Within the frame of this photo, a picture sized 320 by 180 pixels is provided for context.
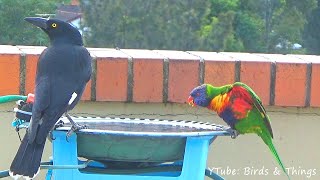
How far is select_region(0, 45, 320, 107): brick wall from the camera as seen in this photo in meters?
2.45

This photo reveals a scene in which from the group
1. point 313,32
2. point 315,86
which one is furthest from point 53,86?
point 313,32

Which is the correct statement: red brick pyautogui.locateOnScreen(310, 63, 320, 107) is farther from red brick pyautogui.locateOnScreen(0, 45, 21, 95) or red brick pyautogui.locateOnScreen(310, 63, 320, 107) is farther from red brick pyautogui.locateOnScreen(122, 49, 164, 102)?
red brick pyautogui.locateOnScreen(0, 45, 21, 95)

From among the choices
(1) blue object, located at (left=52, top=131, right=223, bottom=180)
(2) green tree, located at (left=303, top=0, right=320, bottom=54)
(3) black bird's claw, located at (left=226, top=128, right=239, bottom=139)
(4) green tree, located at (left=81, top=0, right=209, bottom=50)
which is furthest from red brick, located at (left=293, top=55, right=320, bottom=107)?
(2) green tree, located at (left=303, top=0, right=320, bottom=54)

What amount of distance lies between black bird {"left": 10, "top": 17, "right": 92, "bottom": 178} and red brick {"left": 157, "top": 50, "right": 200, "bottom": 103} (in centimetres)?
39

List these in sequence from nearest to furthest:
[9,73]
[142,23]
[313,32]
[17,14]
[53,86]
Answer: [53,86], [9,73], [17,14], [142,23], [313,32]

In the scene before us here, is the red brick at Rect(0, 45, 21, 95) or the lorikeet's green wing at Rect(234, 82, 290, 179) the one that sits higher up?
the red brick at Rect(0, 45, 21, 95)

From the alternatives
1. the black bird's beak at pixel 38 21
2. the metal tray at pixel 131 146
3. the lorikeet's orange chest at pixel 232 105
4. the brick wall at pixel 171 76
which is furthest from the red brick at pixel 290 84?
the black bird's beak at pixel 38 21

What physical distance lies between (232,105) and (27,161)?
25.0 inches

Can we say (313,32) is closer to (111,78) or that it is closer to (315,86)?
(315,86)

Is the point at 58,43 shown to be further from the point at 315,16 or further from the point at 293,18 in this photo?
the point at 315,16

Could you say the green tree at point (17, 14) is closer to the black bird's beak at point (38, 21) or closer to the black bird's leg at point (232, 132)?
the black bird's beak at point (38, 21)

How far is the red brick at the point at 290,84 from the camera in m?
2.52

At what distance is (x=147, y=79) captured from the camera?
2.47 metres

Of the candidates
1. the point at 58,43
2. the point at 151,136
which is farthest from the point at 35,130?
the point at 58,43
